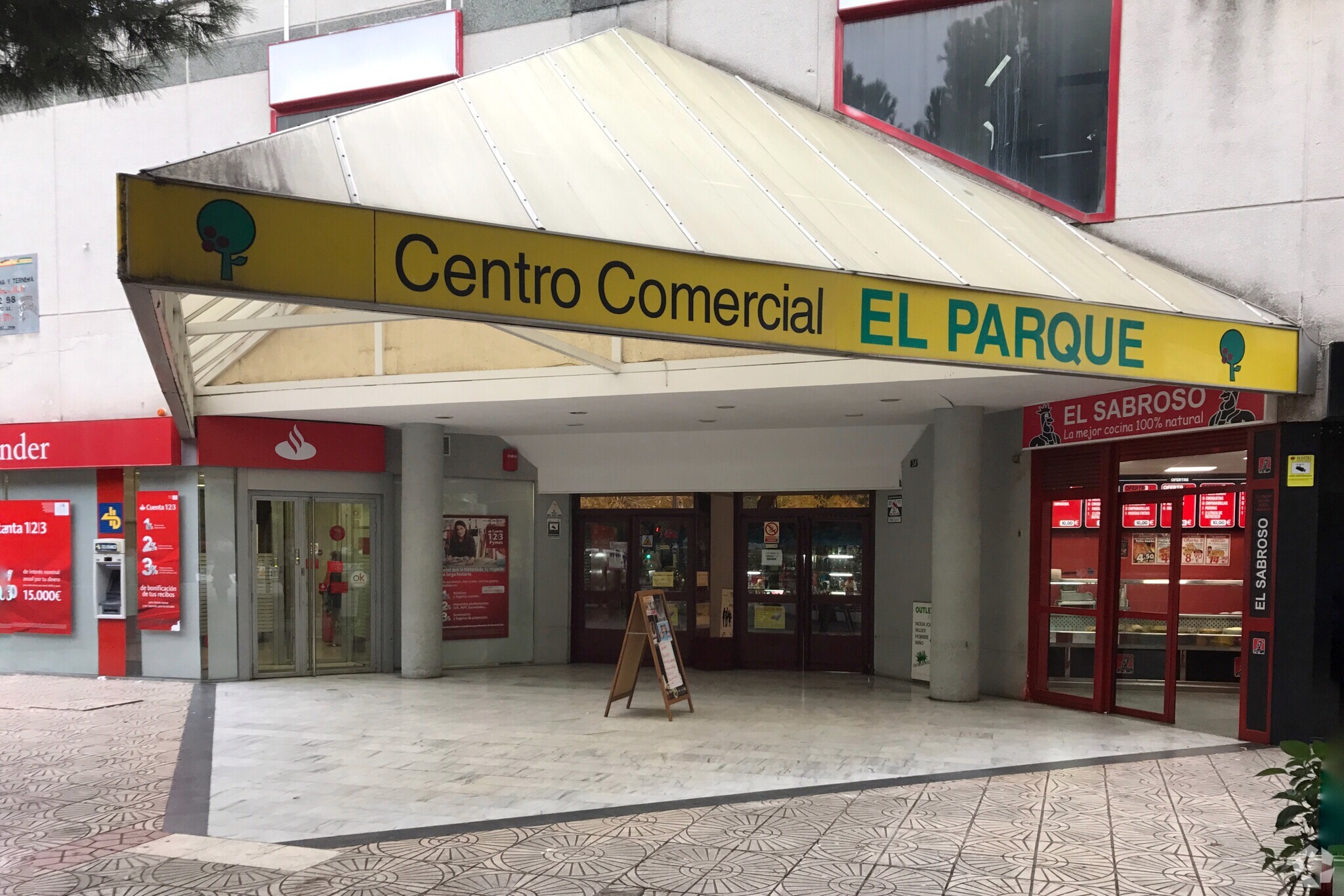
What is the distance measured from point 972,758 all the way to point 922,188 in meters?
4.45

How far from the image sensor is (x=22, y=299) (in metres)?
13.2

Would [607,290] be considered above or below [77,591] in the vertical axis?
above

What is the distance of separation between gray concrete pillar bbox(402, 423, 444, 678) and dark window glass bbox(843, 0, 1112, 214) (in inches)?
249

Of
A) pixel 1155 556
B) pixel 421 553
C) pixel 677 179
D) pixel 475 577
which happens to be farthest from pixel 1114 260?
pixel 475 577

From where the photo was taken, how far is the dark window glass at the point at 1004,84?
31.1 ft

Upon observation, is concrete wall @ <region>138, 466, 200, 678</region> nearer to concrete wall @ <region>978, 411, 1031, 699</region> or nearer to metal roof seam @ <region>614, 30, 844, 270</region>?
metal roof seam @ <region>614, 30, 844, 270</region>

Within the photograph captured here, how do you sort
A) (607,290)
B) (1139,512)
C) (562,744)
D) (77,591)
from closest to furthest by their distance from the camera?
(607,290), (562,744), (1139,512), (77,591)

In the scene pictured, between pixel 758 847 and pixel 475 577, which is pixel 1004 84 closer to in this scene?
pixel 758 847

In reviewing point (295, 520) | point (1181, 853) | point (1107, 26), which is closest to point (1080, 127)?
point (1107, 26)

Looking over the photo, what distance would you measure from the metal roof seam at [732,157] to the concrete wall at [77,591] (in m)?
8.34

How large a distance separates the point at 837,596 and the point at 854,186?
7.03m

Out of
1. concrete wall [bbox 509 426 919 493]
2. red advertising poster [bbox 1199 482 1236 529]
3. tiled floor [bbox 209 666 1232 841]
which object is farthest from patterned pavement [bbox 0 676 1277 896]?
concrete wall [bbox 509 426 919 493]

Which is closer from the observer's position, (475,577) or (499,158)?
(499,158)

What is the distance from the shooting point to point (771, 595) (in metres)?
13.8
